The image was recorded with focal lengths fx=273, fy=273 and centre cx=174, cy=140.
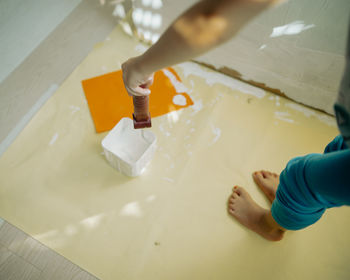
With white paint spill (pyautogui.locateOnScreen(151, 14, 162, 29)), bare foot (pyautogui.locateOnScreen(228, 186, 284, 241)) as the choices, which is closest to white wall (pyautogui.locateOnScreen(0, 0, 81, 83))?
white paint spill (pyautogui.locateOnScreen(151, 14, 162, 29))

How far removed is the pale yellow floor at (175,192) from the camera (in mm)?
1001

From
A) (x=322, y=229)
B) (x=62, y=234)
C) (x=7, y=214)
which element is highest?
(x=7, y=214)

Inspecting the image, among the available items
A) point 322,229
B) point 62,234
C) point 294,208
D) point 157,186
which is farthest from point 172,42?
point 322,229

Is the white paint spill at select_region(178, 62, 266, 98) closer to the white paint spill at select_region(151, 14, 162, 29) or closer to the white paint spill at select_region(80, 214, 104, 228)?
the white paint spill at select_region(151, 14, 162, 29)

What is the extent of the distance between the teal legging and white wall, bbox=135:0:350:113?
435 millimetres

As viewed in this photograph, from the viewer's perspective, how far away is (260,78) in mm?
1261

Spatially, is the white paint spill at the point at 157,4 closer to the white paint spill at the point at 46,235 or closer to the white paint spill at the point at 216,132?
the white paint spill at the point at 216,132

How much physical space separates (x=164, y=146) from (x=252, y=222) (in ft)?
1.52

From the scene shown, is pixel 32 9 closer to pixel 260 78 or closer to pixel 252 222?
pixel 260 78

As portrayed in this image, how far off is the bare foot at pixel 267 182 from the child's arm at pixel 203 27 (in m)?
0.77

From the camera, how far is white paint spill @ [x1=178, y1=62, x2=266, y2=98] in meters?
1.31

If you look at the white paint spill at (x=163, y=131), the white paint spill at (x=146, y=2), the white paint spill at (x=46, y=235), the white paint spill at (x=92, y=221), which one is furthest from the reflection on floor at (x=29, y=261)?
the white paint spill at (x=146, y=2)

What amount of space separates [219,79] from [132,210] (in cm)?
73

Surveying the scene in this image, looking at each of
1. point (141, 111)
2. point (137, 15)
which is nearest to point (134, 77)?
point (141, 111)
